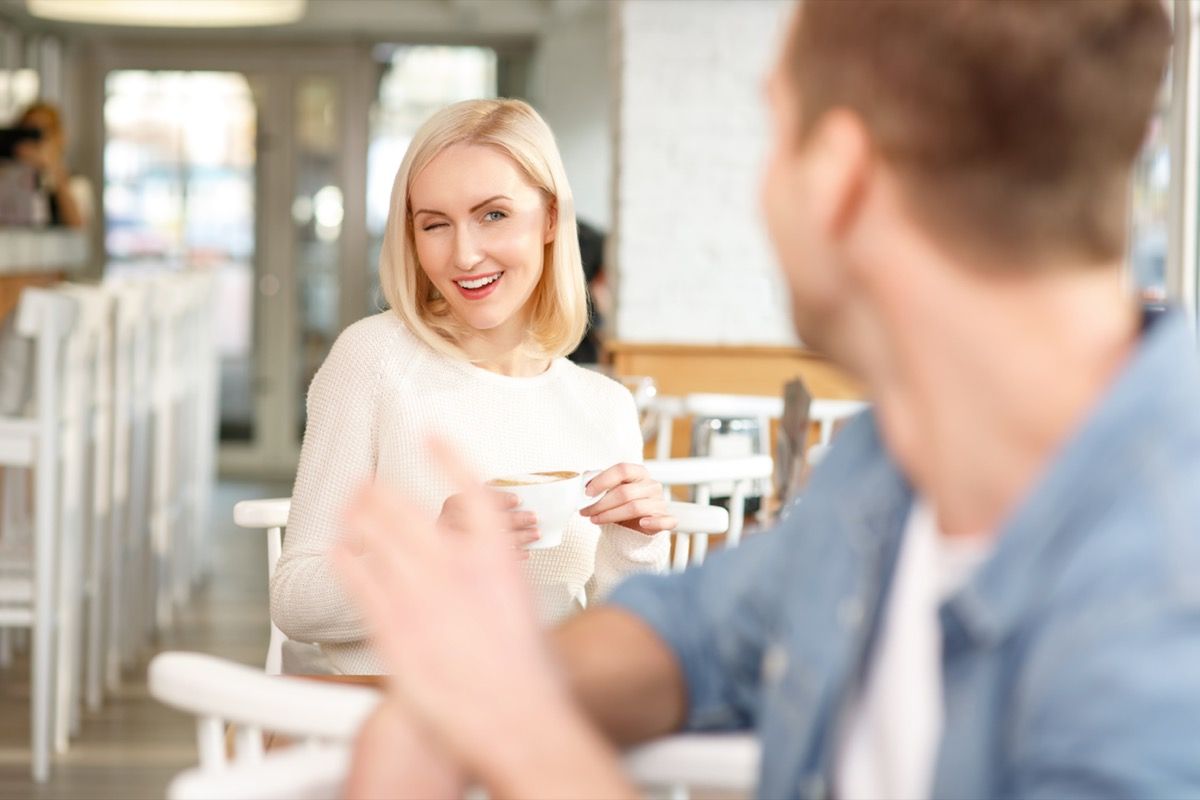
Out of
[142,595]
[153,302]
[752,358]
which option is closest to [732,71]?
[752,358]

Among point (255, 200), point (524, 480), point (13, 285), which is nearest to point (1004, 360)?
point (524, 480)

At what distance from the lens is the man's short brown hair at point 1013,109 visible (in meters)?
0.69

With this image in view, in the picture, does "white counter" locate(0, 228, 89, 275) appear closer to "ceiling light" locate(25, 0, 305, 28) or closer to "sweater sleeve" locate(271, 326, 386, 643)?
"ceiling light" locate(25, 0, 305, 28)

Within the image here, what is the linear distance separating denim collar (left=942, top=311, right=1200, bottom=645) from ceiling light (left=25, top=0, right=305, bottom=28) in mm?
6383

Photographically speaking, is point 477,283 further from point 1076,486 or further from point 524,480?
point 1076,486

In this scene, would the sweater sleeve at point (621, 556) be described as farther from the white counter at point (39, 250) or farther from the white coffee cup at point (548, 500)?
the white counter at point (39, 250)

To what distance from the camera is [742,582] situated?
3.26 feet

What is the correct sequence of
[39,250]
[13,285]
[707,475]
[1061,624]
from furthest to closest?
[39,250], [13,285], [707,475], [1061,624]

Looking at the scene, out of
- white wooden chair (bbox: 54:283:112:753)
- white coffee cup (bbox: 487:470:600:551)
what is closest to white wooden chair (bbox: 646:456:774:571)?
white coffee cup (bbox: 487:470:600:551)

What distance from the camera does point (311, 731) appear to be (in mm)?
958

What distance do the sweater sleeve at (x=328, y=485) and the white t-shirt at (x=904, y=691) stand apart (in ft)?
3.29

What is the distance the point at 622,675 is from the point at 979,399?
13.0 inches

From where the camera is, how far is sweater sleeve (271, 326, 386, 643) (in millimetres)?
1770

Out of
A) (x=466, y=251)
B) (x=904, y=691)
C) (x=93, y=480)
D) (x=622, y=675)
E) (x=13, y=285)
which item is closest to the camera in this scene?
(x=904, y=691)
